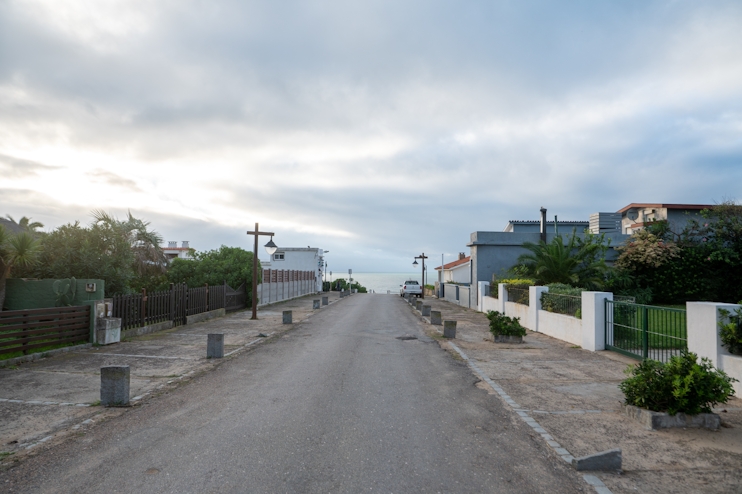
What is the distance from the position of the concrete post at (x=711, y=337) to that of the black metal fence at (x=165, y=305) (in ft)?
50.0

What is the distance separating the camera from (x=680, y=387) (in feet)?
20.6

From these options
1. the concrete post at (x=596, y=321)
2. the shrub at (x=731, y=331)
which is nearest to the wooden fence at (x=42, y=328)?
the concrete post at (x=596, y=321)

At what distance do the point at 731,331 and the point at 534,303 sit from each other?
10.5 meters

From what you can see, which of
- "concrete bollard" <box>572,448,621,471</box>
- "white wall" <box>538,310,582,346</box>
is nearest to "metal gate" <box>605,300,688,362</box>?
"white wall" <box>538,310,582,346</box>

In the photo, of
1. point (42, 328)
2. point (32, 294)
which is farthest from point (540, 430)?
point (32, 294)

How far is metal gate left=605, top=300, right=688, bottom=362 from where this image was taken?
10.2 m

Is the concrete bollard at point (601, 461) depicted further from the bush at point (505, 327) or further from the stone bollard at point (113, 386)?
the bush at point (505, 327)

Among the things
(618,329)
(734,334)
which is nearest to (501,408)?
(734,334)

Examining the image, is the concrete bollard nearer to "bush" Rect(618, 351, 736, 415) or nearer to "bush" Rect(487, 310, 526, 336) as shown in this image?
"bush" Rect(618, 351, 736, 415)

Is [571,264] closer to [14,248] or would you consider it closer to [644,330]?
[644,330]

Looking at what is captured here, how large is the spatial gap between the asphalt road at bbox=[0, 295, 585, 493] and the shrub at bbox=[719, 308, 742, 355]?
4080mm

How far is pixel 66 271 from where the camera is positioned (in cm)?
1752

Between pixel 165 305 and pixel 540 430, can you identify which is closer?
pixel 540 430

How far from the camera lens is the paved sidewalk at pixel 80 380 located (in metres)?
6.36
